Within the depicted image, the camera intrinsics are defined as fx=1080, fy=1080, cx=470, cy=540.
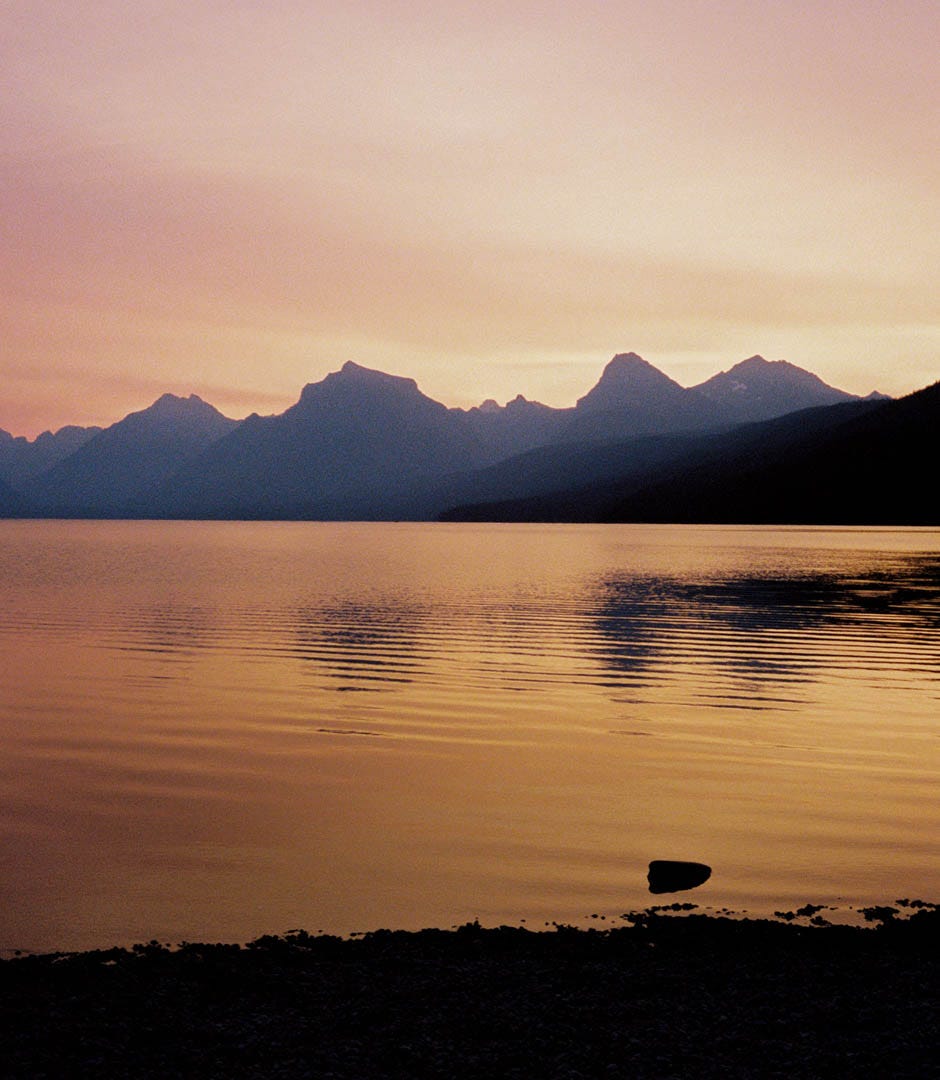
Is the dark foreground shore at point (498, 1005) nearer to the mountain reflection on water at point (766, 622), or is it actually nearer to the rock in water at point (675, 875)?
the rock in water at point (675, 875)

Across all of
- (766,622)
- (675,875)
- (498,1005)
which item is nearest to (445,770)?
(675,875)

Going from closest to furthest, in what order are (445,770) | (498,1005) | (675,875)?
(498,1005)
(675,875)
(445,770)

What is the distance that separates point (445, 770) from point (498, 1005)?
45.5 feet

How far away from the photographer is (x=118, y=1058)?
37.7 feet

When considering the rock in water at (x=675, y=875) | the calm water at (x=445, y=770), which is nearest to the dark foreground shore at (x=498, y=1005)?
the calm water at (x=445, y=770)

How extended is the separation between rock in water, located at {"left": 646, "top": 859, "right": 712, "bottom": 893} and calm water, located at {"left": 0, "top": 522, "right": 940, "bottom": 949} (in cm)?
23

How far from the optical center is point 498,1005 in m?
12.9

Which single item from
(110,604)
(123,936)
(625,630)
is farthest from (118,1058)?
(110,604)

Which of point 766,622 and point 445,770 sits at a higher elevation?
point 766,622

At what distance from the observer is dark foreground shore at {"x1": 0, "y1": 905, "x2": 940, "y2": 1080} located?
37.4ft

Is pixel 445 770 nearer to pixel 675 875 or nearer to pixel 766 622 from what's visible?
pixel 675 875

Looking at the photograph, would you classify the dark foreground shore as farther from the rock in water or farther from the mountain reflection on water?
the mountain reflection on water

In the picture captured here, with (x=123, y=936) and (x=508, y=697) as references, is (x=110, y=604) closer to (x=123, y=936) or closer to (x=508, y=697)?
(x=508, y=697)

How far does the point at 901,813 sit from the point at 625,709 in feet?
44.6
